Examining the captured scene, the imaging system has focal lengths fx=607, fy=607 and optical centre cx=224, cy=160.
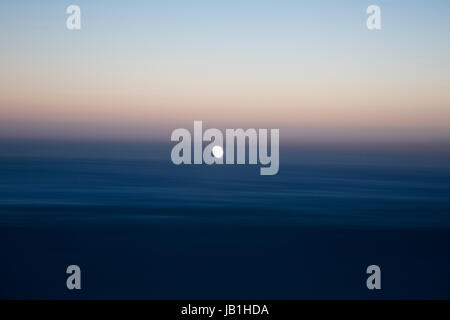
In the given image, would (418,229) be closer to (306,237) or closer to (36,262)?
(306,237)

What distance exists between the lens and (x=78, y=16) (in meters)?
5.19

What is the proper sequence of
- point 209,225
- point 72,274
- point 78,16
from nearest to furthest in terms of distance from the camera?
1. point 72,274
2. point 78,16
3. point 209,225

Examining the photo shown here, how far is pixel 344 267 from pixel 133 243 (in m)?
2.07

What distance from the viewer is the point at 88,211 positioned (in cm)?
720

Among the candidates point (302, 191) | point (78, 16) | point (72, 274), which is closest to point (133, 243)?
point (72, 274)

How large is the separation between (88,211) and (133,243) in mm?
1395

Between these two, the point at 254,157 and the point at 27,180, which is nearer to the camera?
the point at 254,157
